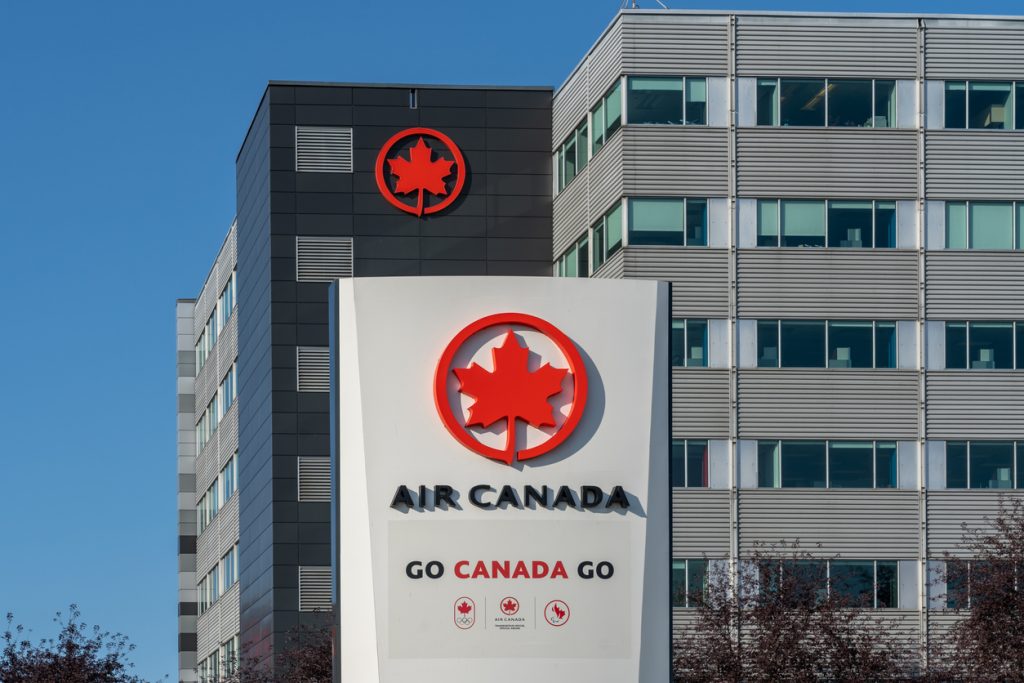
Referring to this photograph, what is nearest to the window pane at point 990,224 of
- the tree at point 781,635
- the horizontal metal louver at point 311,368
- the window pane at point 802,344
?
the window pane at point 802,344

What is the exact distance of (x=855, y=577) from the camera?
2963 inches

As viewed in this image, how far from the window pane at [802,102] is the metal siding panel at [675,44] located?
2447 mm

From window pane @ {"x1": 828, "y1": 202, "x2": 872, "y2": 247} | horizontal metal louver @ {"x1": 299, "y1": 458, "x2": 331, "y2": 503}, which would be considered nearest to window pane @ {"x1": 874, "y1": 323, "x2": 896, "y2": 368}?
window pane @ {"x1": 828, "y1": 202, "x2": 872, "y2": 247}

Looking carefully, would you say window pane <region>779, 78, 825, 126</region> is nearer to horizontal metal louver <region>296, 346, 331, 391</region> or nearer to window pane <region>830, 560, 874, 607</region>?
window pane <region>830, 560, 874, 607</region>

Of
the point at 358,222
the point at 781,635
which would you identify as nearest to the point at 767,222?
Answer: the point at 358,222

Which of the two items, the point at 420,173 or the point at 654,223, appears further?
the point at 420,173

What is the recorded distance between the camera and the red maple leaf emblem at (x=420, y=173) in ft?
278

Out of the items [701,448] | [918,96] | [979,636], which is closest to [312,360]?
[701,448]

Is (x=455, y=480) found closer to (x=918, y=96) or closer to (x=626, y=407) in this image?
(x=626, y=407)

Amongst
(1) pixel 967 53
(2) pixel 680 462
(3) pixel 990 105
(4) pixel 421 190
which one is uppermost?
(1) pixel 967 53

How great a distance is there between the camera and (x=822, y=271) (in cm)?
7694

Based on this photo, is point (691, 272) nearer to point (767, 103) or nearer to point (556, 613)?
point (767, 103)

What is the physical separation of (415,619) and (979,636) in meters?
27.9

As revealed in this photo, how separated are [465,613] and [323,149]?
48.8 metres
